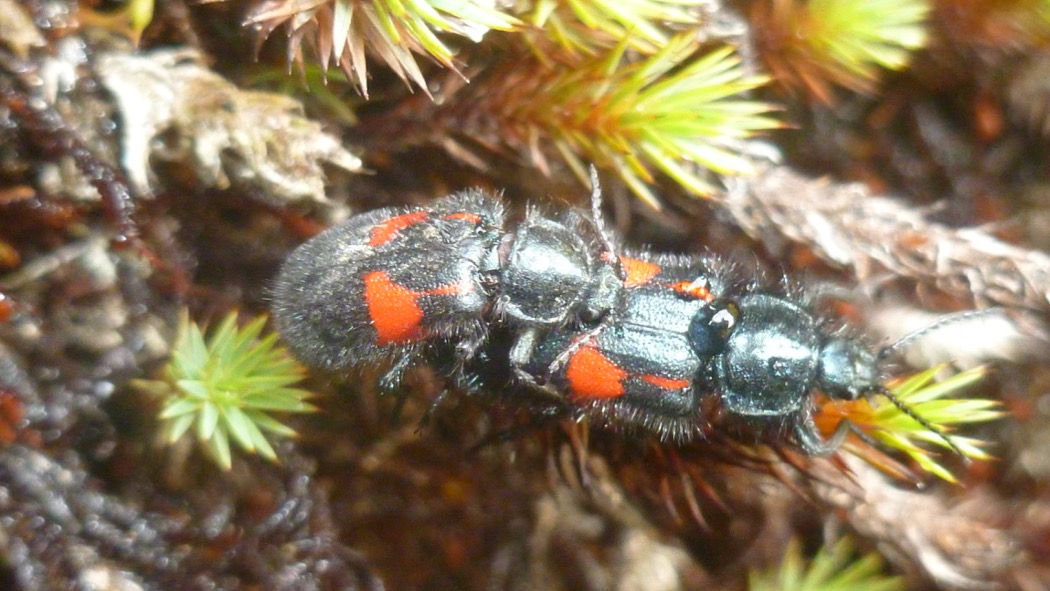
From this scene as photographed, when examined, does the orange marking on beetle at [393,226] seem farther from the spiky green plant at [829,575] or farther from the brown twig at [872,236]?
the spiky green plant at [829,575]

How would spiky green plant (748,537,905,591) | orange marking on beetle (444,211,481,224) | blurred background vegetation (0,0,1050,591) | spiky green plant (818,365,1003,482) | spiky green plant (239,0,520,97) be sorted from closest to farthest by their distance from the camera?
1. spiky green plant (239,0,520,97)
2. blurred background vegetation (0,0,1050,591)
3. spiky green plant (818,365,1003,482)
4. orange marking on beetle (444,211,481,224)
5. spiky green plant (748,537,905,591)

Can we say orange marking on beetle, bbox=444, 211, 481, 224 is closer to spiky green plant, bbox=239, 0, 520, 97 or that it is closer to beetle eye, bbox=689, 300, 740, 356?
spiky green plant, bbox=239, 0, 520, 97

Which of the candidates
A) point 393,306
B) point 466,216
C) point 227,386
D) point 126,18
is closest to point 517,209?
point 466,216

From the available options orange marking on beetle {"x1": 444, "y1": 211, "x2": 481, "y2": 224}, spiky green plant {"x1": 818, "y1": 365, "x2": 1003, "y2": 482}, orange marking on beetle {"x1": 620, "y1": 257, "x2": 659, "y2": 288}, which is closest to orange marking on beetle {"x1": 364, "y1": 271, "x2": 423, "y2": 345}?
orange marking on beetle {"x1": 444, "y1": 211, "x2": 481, "y2": 224}

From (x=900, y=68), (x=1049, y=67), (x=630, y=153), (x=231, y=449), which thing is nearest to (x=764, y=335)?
(x=630, y=153)

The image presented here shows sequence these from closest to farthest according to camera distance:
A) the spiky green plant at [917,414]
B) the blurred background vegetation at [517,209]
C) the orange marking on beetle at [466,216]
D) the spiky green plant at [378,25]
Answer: the spiky green plant at [378,25] → the blurred background vegetation at [517,209] → the spiky green plant at [917,414] → the orange marking on beetle at [466,216]

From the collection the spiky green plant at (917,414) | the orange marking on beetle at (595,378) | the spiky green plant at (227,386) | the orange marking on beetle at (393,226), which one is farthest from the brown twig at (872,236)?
the spiky green plant at (227,386)
